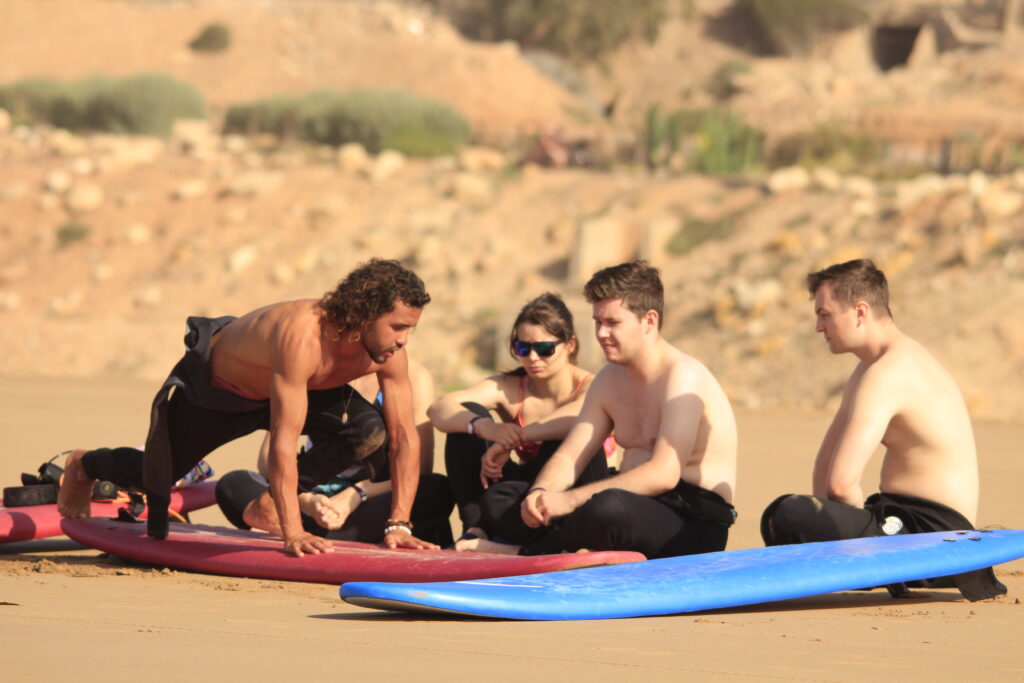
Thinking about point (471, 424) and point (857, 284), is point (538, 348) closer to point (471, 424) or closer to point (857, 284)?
point (471, 424)

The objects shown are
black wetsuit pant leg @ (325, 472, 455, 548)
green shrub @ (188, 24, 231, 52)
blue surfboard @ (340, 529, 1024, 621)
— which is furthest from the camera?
green shrub @ (188, 24, 231, 52)

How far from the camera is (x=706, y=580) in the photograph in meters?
4.77

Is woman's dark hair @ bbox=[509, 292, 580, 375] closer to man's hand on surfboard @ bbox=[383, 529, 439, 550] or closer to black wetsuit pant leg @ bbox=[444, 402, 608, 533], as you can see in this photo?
black wetsuit pant leg @ bbox=[444, 402, 608, 533]

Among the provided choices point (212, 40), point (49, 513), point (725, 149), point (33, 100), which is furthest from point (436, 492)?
point (212, 40)

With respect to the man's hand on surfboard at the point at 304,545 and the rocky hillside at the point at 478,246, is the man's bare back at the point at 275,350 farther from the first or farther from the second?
the rocky hillside at the point at 478,246

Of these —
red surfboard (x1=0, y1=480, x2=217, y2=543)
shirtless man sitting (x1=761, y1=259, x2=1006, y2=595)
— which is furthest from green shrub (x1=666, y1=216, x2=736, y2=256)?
shirtless man sitting (x1=761, y1=259, x2=1006, y2=595)

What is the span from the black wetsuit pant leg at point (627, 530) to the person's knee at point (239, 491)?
1.38 m

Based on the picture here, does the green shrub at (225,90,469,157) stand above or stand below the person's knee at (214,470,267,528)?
above

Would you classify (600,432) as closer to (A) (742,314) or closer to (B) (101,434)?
(B) (101,434)

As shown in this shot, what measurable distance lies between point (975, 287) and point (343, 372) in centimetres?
1033

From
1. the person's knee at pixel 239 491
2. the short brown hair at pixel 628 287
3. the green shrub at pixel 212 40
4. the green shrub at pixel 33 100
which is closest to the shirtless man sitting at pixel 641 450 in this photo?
the short brown hair at pixel 628 287

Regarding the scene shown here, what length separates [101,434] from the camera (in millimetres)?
10469

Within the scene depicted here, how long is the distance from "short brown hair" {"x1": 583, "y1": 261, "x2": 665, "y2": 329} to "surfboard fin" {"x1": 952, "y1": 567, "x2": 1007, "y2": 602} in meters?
1.34

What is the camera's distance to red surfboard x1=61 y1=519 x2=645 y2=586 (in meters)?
5.04
